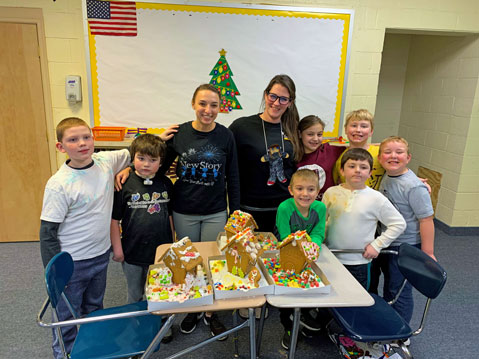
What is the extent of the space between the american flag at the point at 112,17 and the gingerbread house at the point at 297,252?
2.65 meters

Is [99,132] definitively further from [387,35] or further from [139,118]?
[387,35]

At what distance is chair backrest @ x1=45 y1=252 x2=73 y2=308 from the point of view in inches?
54.6

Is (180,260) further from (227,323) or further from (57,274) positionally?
(227,323)

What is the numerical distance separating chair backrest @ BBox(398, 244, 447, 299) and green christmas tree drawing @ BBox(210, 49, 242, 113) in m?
2.19

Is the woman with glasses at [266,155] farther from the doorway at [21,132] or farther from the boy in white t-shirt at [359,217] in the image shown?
the doorway at [21,132]

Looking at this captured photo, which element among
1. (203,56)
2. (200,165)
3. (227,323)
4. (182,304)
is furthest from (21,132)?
(182,304)

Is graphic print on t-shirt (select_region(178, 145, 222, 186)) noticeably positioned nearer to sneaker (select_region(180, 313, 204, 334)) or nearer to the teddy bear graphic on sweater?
the teddy bear graphic on sweater

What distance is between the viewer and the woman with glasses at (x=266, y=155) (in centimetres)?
212

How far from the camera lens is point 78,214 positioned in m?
1.68

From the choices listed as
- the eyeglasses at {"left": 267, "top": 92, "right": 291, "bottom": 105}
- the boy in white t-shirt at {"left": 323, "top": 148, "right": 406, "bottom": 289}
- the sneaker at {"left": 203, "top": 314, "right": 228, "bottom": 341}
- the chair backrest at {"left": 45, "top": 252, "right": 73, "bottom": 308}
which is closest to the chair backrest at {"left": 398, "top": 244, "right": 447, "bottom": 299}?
the boy in white t-shirt at {"left": 323, "top": 148, "right": 406, "bottom": 289}

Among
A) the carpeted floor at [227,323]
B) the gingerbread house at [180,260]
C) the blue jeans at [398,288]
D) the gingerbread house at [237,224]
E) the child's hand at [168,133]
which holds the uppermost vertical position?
the child's hand at [168,133]

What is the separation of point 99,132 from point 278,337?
245cm

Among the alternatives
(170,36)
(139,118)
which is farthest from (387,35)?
(139,118)

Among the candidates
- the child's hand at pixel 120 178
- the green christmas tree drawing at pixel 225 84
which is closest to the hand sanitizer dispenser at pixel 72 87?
the green christmas tree drawing at pixel 225 84
